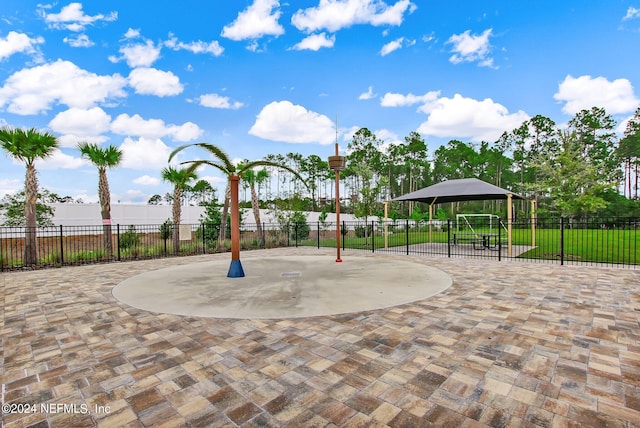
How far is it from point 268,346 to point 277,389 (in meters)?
0.84

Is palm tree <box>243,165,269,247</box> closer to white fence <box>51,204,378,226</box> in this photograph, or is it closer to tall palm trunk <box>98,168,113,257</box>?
white fence <box>51,204,378,226</box>

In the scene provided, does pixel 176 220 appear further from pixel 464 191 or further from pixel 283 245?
pixel 464 191

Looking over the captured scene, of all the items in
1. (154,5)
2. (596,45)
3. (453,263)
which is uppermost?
(154,5)

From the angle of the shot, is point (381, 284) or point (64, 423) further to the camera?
point (381, 284)

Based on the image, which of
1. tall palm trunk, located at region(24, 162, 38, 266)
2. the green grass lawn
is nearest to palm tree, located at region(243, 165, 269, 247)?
the green grass lawn

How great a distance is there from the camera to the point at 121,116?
15164 millimetres

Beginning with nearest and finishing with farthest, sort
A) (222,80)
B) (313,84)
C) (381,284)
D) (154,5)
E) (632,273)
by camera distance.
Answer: (381,284), (632,273), (154,5), (222,80), (313,84)

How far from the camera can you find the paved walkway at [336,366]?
195cm

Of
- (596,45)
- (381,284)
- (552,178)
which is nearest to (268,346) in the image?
(381,284)

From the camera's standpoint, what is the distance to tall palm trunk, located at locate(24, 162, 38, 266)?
884 cm

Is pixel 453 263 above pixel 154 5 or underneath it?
underneath

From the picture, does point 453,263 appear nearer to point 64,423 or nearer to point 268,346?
point 268,346

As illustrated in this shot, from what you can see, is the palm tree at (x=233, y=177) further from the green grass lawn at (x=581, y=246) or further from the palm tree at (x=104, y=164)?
the green grass lawn at (x=581, y=246)

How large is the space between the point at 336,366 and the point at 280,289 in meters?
3.04
